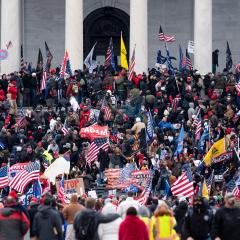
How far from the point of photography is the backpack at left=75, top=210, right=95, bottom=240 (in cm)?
3106

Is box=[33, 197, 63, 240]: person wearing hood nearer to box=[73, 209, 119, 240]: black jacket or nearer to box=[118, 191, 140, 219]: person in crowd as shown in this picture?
box=[73, 209, 119, 240]: black jacket

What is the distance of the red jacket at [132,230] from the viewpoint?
30.0 m

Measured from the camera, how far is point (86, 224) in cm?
3106

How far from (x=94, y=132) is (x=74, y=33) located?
45.3 ft

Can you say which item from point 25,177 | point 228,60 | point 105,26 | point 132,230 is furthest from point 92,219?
point 105,26

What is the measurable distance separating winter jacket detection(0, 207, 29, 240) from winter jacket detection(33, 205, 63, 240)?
2.28 feet

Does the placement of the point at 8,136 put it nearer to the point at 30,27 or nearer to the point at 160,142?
the point at 160,142

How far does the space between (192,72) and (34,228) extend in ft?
105

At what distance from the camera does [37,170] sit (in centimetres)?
4403

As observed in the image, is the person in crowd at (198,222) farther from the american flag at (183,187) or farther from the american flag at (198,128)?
the american flag at (198,128)

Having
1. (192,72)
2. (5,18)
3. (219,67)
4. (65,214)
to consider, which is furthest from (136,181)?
(219,67)

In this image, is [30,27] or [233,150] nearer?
[233,150]

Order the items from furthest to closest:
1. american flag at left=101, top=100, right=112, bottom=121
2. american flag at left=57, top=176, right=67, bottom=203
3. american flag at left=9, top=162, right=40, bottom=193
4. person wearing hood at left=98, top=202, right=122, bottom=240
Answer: american flag at left=101, top=100, right=112, bottom=121, american flag at left=9, top=162, right=40, bottom=193, american flag at left=57, top=176, right=67, bottom=203, person wearing hood at left=98, top=202, right=122, bottom=240

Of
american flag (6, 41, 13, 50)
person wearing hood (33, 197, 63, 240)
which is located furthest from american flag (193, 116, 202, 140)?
person wearing hood (33, 197, 63, 240)
